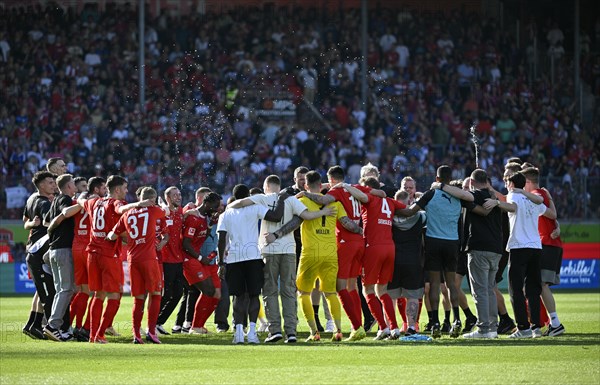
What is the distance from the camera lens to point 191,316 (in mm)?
18344

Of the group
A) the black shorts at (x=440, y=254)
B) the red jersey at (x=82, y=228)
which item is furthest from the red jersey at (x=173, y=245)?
the black shorts at (x=440, y=254)

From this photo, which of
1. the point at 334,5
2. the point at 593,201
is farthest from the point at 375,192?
the point at 334,5

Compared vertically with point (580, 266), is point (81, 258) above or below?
above

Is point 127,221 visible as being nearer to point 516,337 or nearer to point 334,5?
point 516,337

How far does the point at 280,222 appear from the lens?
622 inches

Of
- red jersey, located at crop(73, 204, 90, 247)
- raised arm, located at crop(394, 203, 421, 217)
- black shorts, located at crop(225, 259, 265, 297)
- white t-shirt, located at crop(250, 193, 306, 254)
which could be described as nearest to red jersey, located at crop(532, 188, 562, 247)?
raised arm, located at crop(394, 203, 421, 217)

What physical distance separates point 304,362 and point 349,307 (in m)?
2.74

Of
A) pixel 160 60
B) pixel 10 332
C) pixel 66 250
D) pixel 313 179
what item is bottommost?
pixel 10 332

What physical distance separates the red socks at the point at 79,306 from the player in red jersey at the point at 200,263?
1.85 meters

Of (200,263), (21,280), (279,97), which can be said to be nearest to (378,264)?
(200,263)

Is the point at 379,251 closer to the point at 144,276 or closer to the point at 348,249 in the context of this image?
the point at 348,249

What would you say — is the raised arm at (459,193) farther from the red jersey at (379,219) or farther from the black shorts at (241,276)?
the black shorts at (241,276)

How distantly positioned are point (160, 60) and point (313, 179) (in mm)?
21678

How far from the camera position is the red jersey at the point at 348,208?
1609 centimetres
